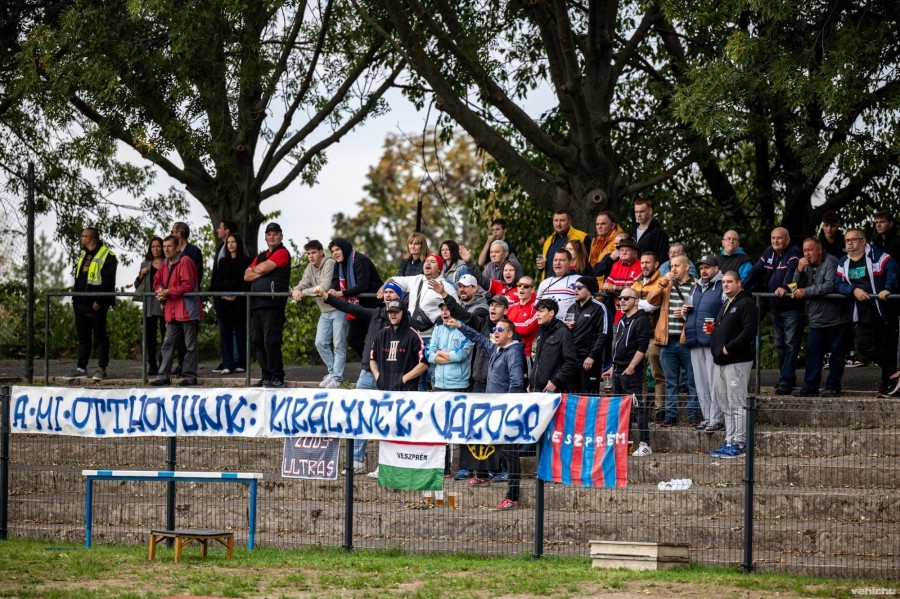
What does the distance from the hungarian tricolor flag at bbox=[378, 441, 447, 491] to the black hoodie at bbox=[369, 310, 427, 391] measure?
5.94 feet

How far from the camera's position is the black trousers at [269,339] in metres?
17.6

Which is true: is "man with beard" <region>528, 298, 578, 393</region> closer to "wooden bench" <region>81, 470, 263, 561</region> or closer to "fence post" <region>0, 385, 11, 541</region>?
"wooden bench" <region>81, 470, 263, 561</region>

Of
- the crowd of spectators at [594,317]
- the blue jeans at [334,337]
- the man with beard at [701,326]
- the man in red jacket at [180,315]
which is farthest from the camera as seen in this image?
the man in red jacket at [180,315]

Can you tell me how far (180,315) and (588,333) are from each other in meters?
6.48

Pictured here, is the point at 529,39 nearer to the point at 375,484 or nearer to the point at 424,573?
the point at 375,484

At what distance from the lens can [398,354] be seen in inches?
580

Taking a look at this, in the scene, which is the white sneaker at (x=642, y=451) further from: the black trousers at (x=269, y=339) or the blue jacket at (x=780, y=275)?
the black trousers at (x=269, y=339)

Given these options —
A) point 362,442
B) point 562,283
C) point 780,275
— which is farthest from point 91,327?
point 780,275

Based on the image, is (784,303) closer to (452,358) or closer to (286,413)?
(452,358)

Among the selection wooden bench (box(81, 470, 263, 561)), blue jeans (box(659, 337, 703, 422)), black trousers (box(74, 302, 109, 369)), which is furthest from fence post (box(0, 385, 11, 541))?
blue jeans (box(659, 337, 703, 422))

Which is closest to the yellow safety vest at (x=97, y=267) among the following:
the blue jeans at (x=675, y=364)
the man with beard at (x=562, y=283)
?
the man with beard at (x=562, y=283)

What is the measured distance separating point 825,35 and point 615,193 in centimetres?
411

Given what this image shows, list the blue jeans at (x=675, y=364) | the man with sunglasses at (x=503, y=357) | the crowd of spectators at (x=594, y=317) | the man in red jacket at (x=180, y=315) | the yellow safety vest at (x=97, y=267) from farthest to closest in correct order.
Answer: the yellow safety vest at (x=97, y=267) → the man in red jacket at (x=180, y=315) → the blue jeans at (x=675, y=364) → the crowd of spectators at (x=594, y=317) → the man with sunglasses at (x=503, y=357)

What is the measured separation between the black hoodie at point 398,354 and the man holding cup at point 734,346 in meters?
3.40
